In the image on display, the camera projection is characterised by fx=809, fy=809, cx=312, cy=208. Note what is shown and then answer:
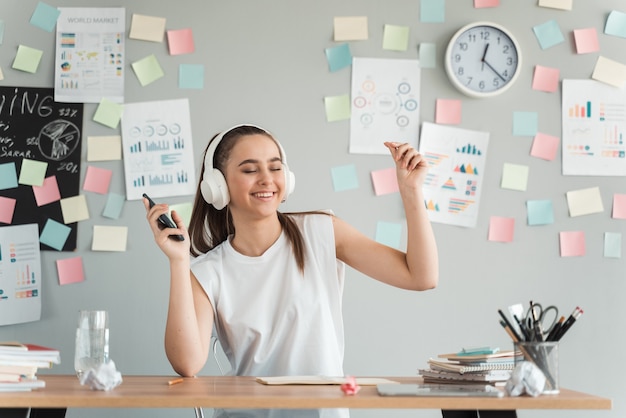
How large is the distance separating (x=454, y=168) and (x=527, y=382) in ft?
5.49

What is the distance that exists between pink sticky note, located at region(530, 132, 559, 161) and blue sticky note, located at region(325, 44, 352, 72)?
75 centimetres

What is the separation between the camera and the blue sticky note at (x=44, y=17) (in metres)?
2.99

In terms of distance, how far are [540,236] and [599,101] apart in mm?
556

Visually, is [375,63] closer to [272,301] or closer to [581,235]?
[581,235]

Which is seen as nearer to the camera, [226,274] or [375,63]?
[226,274]

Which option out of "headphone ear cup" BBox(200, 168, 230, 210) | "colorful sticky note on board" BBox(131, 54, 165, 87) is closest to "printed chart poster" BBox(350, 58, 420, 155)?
"colorful sticky note on board" BBox(131, 54, 165, 87)

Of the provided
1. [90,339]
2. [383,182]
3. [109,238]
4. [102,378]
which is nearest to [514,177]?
[383,182]

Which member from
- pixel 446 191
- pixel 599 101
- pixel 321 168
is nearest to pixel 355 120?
pixel 321 168

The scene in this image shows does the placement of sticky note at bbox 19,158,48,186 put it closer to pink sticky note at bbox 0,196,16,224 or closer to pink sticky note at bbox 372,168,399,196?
pink sticky note at bbox 0,196,16,224

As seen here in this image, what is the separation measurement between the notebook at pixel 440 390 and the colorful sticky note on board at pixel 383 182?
57.0 inches

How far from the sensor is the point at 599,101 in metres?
3.03

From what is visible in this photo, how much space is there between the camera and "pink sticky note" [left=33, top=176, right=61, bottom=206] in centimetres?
295

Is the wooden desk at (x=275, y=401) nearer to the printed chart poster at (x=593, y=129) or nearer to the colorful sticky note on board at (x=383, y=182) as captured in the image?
the colorful sticky note on board at (x=383, y=182)

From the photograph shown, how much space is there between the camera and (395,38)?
3010 millimetres
